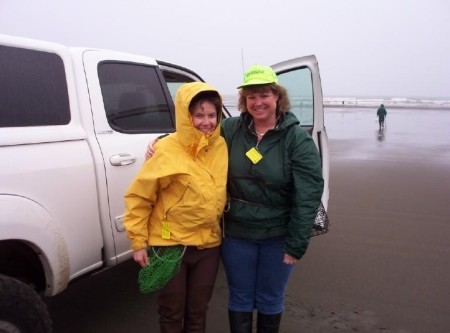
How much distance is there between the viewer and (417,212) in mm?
6117

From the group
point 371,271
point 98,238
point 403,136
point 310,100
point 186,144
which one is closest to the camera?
point 186,144

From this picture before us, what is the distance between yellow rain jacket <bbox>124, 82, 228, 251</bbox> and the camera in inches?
82.0

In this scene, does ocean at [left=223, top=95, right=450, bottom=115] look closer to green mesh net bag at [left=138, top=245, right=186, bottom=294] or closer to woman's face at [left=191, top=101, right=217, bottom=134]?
woman's face at [left=191, top=101, right=217, bottom=134]

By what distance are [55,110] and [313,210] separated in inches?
61.1

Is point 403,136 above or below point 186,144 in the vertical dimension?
below

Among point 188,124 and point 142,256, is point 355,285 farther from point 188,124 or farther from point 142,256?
point 188,124

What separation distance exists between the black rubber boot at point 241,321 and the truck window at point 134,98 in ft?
4.69

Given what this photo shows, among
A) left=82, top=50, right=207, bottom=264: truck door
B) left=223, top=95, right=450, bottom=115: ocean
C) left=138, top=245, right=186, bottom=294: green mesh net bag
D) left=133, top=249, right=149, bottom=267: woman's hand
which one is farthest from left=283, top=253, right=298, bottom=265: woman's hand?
left=223, top=95, right=450, bottom=115: ocean

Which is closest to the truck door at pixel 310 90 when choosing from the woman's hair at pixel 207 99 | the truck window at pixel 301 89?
the truck window at pixel 301 89

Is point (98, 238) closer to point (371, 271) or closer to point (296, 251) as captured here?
point (296, 251)

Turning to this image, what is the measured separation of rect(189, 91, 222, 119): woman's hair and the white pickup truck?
702 mm

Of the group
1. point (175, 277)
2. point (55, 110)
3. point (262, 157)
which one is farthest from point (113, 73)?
point (175, 277)

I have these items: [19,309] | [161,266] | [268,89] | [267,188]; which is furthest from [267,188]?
[19,309]

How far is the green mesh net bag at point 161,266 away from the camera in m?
2.17
